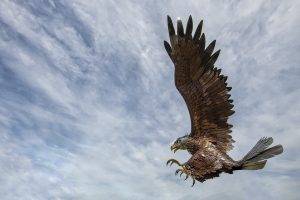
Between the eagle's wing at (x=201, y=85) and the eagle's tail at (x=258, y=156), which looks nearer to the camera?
the eagle's tail at (x=258, y=156)

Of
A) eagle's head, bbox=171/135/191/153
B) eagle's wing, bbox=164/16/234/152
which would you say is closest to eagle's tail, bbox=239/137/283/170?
eagle's wing, bbox=164/16/234/152

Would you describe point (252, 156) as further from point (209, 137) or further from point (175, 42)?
point (175, 42)

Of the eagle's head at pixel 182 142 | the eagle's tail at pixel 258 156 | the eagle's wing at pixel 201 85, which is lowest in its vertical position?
the eagle's tail at pixel 258 156

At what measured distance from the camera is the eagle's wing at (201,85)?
8227 mm

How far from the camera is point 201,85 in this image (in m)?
8.46

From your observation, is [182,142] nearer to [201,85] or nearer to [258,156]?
[201,85]

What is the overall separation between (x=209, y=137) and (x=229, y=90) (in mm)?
1257

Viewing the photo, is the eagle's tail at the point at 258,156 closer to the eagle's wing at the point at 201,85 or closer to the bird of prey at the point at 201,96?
the bird of prey at the point at 201,96

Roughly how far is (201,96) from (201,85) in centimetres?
27

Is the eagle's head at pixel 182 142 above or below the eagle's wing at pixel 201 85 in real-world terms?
below

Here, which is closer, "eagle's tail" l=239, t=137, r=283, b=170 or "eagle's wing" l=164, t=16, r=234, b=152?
"eagle's tail" l=239, t=137, r=283, b=170

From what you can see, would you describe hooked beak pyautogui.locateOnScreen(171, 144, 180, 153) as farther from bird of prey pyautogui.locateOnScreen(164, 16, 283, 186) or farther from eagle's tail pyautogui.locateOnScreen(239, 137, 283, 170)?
eagle's tail pyautogui.locateOnScreen(239, 137, 283, 170)

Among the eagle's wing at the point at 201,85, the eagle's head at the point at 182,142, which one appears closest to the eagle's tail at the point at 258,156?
the eagle's wing at the point at 201,85

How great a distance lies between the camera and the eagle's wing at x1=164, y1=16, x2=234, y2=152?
27.0ft
